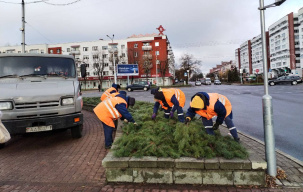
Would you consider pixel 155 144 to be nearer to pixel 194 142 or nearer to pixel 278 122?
pixel 194 142

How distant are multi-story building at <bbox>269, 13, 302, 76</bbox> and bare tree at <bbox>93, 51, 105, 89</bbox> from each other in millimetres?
61826

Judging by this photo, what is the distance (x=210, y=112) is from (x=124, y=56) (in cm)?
6291

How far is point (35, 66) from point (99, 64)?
6319 centimetres

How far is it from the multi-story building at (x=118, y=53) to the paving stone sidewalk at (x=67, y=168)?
53.1 m

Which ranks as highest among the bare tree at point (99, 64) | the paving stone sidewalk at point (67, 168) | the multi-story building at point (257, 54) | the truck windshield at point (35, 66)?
the multi-story building at point (257, 54)

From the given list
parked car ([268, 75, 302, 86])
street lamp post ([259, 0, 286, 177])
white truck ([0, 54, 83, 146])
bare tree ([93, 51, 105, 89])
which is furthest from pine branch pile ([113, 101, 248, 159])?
bare tree ([93, 51, 105, 89])

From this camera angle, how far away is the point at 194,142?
386 cm

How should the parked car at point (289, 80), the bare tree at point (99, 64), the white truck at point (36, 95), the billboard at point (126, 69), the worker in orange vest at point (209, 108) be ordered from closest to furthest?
the worker in orange vest at point (209, 108) < the white truck at point (36, 95) < the parked car at point (289, 80) < the billboard at point (126, 69) < the bare tree at point (99, 64)

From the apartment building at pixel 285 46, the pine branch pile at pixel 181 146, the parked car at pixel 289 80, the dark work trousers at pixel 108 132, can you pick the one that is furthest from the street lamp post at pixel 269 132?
the apartment building at pixel 285 46

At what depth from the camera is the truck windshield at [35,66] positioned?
584cm

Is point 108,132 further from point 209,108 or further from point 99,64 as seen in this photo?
point 99,64

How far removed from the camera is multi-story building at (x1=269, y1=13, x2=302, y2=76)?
80.7 metres

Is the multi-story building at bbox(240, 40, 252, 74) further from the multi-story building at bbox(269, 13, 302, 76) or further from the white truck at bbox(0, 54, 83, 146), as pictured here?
the white truck at bbox(0, 54, 83, 146)

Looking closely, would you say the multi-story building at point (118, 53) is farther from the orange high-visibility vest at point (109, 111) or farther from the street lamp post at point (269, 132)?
the street lamp post at point (269, 132)
